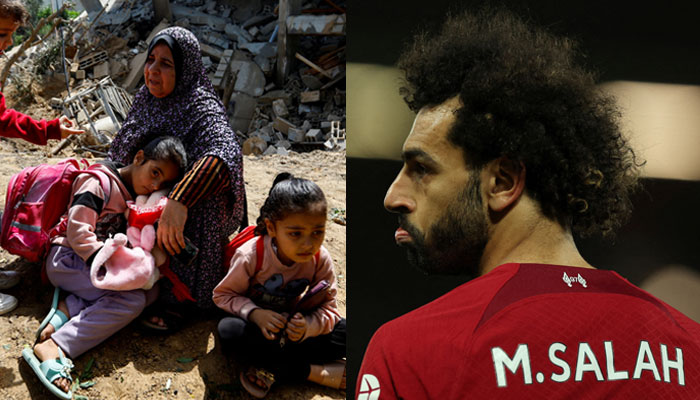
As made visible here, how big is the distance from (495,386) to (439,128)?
0.65 meters

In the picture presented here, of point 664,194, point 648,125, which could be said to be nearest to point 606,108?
point 648,125

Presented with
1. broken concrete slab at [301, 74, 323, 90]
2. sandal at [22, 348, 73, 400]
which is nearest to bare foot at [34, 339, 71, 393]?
sandal at [22, 348, 73, 400]

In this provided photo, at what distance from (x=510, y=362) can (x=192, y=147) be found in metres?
2.24

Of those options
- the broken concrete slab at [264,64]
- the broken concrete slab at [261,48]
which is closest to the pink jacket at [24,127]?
the broken concrete slab at [264,64]

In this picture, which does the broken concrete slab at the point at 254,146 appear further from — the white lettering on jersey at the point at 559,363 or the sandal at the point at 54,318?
the white lettering on jersey at the point at 559,363

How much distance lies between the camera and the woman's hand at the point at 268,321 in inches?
100

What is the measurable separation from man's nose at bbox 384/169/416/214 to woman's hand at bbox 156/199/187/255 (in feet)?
5.08

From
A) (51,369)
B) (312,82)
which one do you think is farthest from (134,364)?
(312,82)

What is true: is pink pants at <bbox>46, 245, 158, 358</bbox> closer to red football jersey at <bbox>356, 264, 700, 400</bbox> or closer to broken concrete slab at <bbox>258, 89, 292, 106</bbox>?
red football jersey at <bbox>356, 264, 700, 400</bbox>

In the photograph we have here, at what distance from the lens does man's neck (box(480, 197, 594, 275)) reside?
1.36m

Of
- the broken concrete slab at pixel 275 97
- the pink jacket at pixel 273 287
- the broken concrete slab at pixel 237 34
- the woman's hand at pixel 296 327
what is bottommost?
the broken concrete slab at pixel 275 97

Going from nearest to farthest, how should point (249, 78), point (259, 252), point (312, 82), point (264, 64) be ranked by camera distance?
point (259, 252), point (312, 82), point (249, 78), point (264, 64)

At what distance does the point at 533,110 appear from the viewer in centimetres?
143

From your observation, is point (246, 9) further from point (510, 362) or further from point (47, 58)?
point (510, 362)
